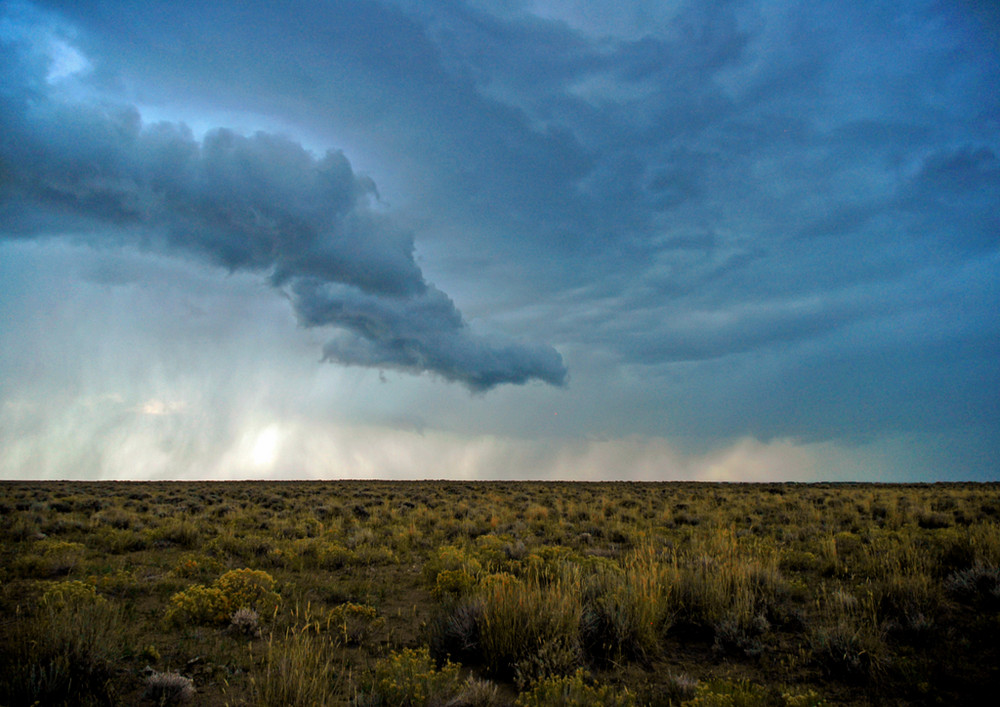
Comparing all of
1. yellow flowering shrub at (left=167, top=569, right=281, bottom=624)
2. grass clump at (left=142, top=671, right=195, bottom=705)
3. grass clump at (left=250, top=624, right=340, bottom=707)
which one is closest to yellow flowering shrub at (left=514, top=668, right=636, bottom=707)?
grass clump at (left=250, top=624, right=340, bottom=707)

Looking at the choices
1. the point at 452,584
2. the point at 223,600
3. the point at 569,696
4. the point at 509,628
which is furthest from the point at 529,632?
the point at 223,600

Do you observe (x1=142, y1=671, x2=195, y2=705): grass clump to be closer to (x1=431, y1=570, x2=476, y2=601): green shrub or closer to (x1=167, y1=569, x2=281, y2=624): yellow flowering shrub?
(x1=167, y1=569, x2=281, y2=624): yellow flowering shrub

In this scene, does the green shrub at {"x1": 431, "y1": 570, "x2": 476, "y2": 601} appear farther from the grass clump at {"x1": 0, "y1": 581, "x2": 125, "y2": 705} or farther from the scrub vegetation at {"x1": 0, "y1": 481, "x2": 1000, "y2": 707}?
the grass clump at {"x1": 0, "y1": 581, "x2": 125, "y2": 705}

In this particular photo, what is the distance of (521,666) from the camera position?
560 centimetres

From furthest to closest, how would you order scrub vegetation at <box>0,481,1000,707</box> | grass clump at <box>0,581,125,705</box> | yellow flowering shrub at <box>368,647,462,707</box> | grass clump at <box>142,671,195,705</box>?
grass clump at <box>142,671,195,705</box>, scrub vegetation at <box>0,481,1000,707</box>, yellow flowering shrub at <box>368,647,462,707</box>, grass clump at <box>0,581,125,705</box>

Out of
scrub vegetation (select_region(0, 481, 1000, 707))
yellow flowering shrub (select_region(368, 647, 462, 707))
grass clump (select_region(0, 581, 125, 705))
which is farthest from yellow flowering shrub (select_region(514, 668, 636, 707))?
grass clump (select_region(0, 581, 125, 705))

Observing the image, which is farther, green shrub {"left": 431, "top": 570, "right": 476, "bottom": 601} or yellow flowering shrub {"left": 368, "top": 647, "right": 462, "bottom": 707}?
green shrub {"left": 431, "top": 570, "right": 476, "bottom": 601}

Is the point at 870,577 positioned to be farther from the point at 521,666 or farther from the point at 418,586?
the point at 418,586

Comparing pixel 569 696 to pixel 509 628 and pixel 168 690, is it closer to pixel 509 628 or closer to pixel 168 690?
pixel 509 628

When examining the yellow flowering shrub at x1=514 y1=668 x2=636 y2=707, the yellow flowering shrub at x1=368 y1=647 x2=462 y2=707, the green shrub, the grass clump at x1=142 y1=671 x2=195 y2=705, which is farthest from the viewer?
the green shrub

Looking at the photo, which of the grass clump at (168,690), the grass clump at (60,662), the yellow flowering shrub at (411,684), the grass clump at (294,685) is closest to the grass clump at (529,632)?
the yellow flowering shrub at (411,684)

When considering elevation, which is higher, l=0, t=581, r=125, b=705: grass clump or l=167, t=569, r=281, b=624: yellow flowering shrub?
l=0, t=581, r=125, b=705: grass clump

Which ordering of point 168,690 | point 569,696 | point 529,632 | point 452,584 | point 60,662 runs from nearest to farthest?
point 569,696
point 60,662
point 168,690
point 529,632
point 452,584

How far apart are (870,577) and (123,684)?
11.2 meters
